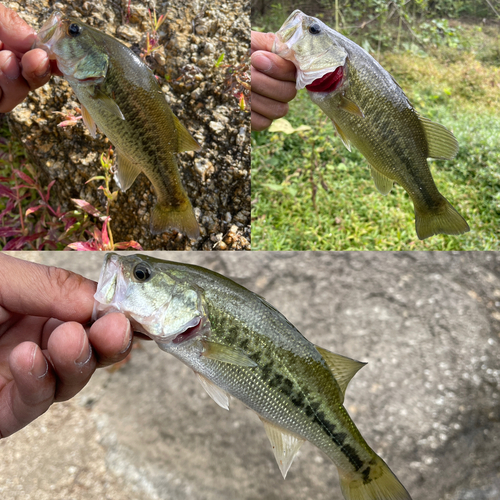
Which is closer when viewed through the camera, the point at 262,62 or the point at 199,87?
the point at 262,62

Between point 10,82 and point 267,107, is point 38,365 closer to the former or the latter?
point 10,82

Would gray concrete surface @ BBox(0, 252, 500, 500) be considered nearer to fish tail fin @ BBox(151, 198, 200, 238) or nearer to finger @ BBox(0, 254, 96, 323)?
fish tail fin @ BBox(151, 198, 200, 238)

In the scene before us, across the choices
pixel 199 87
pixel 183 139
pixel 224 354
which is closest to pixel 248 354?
pixel 224 354

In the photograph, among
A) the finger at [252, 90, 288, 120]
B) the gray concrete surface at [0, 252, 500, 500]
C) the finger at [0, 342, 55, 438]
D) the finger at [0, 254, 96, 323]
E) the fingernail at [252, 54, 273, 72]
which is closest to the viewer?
the finger at [0, 342, 55, 438]

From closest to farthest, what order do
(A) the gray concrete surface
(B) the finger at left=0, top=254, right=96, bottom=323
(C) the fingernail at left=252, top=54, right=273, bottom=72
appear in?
(B) the finger at left=0, top=254, right=96, bottom=323 → (C) the fingernail at left=252, top=54, right=273, bottom=72 → (A) the gray concrete surface

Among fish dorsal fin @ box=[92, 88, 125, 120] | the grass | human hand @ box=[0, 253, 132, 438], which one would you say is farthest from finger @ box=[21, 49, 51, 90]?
the grass

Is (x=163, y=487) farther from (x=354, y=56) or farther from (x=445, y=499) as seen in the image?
(x=354, y=56)
